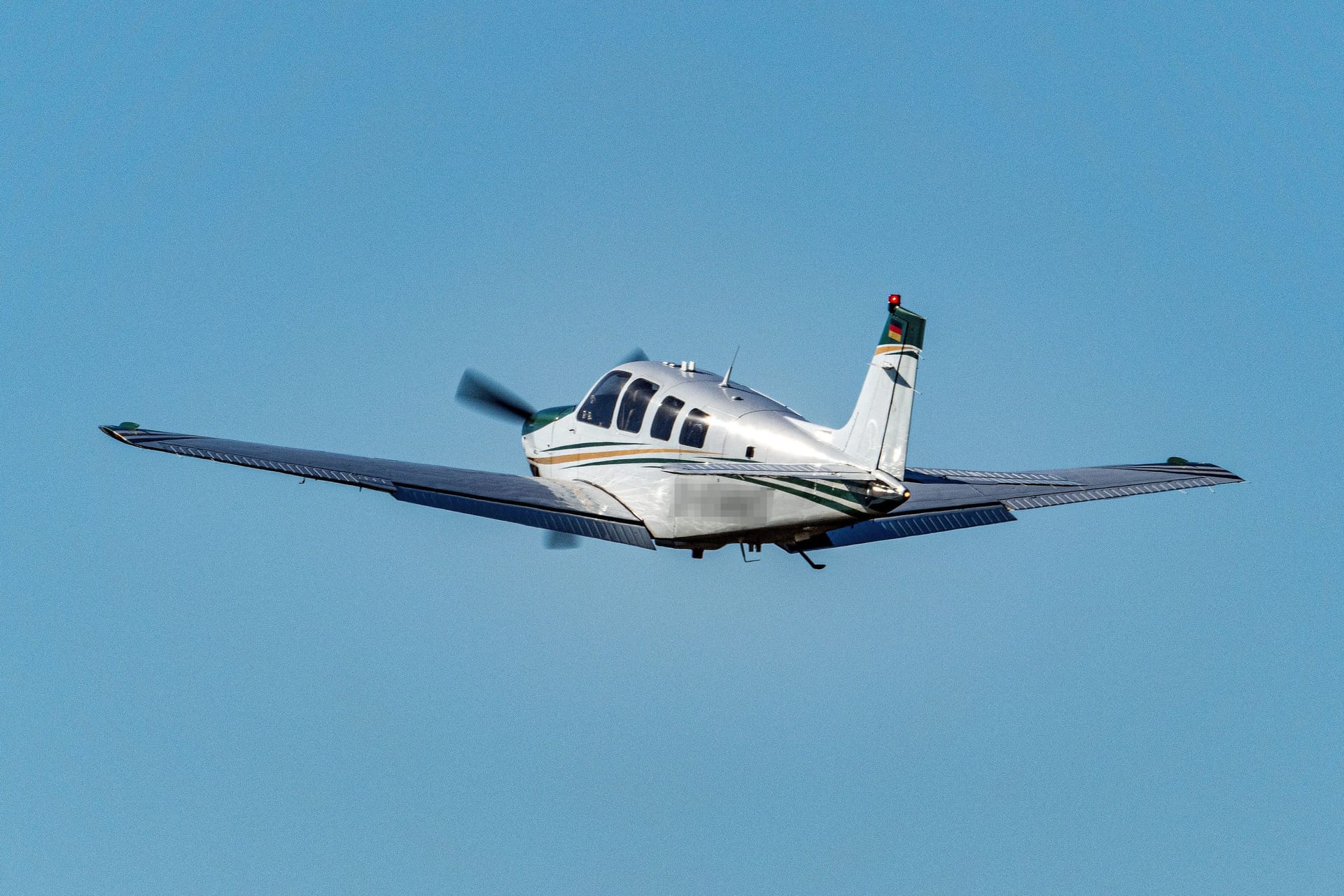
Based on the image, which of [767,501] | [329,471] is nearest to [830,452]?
[767,501]

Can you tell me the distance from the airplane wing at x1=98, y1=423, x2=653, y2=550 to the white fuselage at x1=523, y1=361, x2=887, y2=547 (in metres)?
0.50

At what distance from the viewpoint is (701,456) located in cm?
1845

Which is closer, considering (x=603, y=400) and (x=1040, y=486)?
(x=1040, y=486)

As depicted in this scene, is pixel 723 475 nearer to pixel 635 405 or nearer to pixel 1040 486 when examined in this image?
pixel 635 405

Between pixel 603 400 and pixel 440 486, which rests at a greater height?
pixel 603 400

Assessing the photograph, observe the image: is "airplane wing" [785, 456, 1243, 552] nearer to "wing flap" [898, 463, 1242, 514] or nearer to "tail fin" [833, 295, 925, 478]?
"wing flap" [898, 463, 1242, 514]

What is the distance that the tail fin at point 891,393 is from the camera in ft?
52.9

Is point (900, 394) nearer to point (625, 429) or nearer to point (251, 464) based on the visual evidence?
point (625, 429)

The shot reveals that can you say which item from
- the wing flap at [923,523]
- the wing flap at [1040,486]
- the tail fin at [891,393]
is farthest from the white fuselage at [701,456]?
the wing flap at [1040,486]

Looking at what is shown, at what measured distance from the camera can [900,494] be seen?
16172mm

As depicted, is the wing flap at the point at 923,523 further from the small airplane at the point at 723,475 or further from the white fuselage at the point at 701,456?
the white fuselage at the point at 701,456

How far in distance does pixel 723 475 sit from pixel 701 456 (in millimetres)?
2409

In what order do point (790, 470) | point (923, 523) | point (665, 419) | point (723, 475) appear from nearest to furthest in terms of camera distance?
point (723, 475) < point (790, 470) < point (923, 523) < point (665, 419)

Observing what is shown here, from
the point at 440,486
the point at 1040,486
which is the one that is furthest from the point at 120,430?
the point at 1040,486
